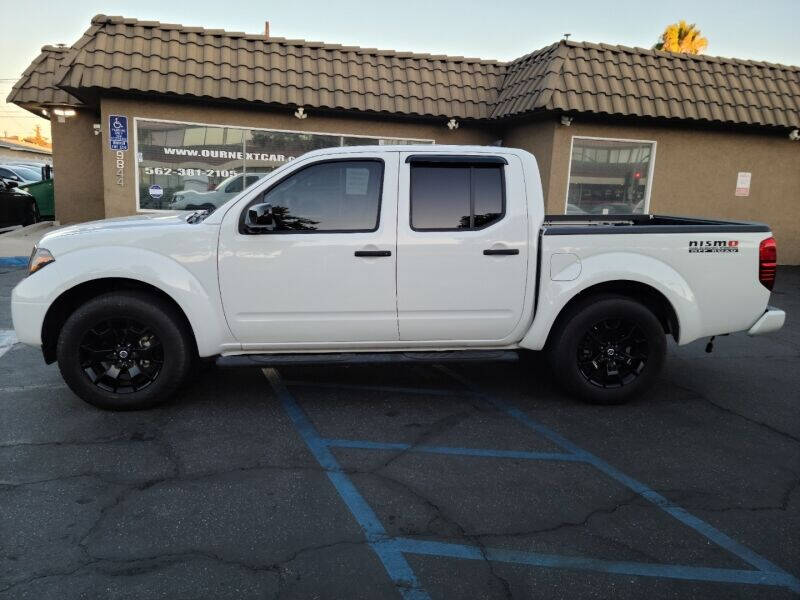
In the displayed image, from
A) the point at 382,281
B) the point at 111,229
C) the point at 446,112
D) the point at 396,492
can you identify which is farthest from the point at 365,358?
the point at 446,112

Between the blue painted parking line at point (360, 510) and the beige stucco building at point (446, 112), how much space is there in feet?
25.7

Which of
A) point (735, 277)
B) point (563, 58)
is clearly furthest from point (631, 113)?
point (735, 277)

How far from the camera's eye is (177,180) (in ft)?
40.6

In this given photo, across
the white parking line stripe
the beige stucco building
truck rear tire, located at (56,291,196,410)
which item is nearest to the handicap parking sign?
the beige stucco building

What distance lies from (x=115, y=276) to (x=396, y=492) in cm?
258

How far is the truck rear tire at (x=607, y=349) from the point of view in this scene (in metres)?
4.97

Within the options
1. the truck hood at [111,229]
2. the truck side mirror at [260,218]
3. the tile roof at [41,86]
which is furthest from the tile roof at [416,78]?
the truck side mirror at [260,218]

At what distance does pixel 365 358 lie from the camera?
4.91m

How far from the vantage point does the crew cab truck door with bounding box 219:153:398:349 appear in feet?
15.3

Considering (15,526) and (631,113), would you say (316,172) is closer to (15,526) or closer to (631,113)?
(15,526)

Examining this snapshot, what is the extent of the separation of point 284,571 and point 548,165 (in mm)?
10314

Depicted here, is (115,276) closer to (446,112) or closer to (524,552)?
(524,552)

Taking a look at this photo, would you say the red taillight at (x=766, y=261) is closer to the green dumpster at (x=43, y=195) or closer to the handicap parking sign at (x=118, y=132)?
the handicap parking sign at (x=118, y=132)

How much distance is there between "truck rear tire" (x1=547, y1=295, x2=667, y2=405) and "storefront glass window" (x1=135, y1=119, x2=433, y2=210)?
8365 millimetres
